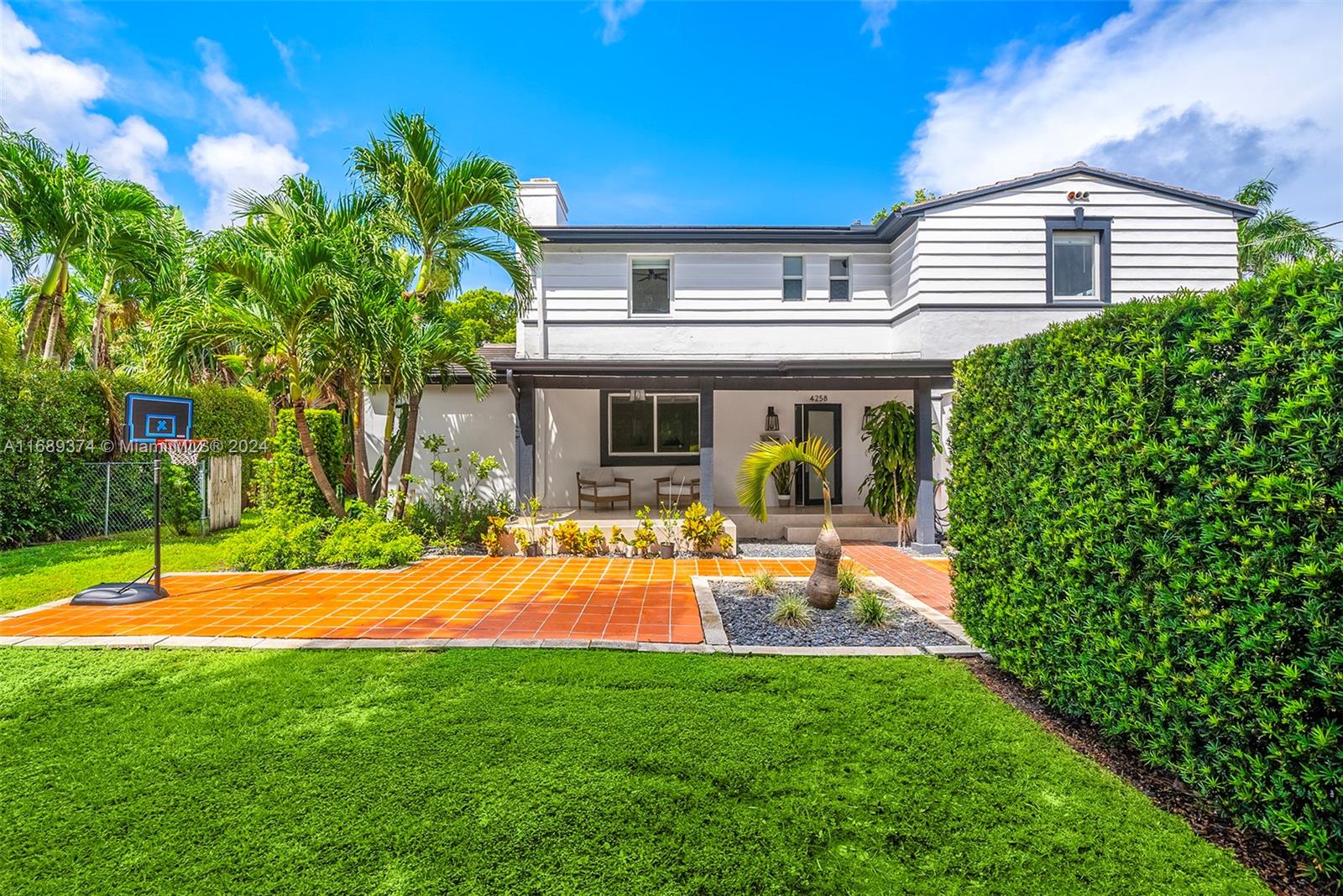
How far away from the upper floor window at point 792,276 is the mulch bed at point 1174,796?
31.2 ft

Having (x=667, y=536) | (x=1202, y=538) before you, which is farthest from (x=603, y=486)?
(x=1202, y=538)

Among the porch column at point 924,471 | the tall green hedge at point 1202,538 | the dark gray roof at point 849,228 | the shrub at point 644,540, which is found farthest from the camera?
the dark gray roof at point 849,228

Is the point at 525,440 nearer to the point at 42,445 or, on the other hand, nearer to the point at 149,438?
the point at 149,438

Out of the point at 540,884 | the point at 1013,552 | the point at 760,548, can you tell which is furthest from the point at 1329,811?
the point at 760,548

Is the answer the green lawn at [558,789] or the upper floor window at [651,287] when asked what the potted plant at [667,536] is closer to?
the green lawn at [558,789]

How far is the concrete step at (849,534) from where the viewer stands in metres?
10.2

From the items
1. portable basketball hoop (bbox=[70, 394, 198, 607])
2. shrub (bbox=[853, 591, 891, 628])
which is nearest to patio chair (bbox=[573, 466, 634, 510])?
shrub (bbox=[853, 591, 891, 628])

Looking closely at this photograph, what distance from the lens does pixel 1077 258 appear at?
11.7 meters

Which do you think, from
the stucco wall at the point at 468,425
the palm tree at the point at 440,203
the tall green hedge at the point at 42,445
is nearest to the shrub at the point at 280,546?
the stucco wall at the point at 468,425

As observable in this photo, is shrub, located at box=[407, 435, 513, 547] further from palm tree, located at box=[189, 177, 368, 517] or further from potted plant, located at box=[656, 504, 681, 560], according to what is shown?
potted plant, located at box=[656, 504, 681, 560]

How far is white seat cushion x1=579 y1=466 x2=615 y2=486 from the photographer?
1213cm

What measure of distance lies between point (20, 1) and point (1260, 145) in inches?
1348

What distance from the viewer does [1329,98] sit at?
727 centimetres

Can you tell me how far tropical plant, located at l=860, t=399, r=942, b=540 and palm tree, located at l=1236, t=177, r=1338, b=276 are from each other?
13.3 m
